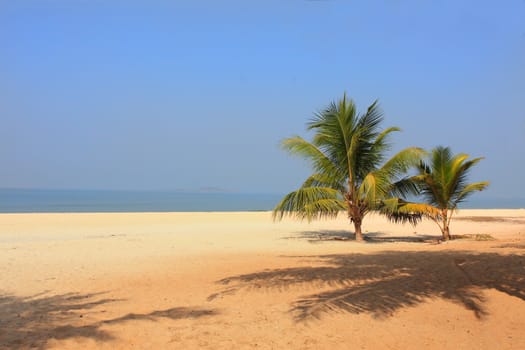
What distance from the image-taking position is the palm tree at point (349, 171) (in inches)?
616

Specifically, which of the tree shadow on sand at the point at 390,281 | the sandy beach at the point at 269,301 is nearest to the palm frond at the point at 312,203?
the sandy beach at the point at 269,301

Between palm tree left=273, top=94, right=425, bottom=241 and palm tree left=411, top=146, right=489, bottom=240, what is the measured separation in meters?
0.51

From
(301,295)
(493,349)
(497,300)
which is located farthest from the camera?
(301,295)

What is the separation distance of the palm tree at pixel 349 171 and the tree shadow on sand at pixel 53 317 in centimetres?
938

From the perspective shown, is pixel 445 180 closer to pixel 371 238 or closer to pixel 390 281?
pixel 371 238

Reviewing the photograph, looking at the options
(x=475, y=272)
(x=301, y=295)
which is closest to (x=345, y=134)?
(x=475, y=272)

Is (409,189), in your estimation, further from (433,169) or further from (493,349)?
(493,349)

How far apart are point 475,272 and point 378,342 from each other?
414 cm

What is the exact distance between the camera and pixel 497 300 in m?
6.30

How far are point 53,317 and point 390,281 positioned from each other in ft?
16.9

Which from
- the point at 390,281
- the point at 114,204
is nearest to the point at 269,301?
the point at 390,281

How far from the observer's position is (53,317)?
235 inches

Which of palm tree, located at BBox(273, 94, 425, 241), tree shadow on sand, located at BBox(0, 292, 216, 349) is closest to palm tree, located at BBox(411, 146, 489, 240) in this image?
palm tree, located at BBox(273, 94, 425, 241)

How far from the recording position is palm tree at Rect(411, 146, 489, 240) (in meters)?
16.0
